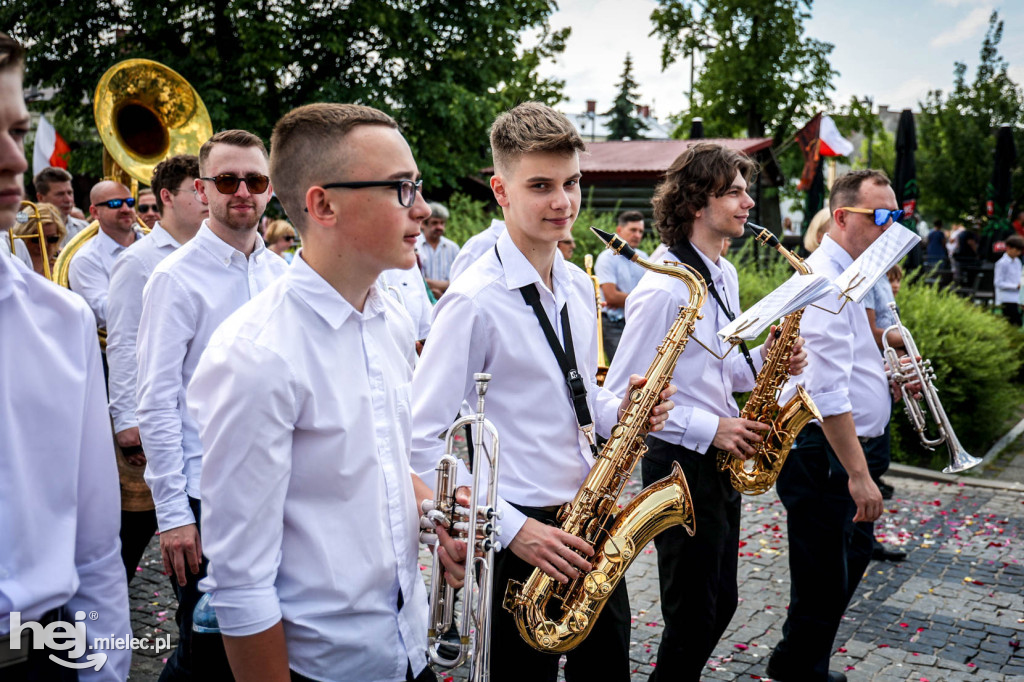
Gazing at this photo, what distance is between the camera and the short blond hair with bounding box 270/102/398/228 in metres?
2.13

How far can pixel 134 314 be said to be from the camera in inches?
159

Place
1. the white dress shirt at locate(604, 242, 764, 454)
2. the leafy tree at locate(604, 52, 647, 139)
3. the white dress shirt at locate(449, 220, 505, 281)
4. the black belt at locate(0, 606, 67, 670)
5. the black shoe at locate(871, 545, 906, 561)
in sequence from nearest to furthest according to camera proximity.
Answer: the black belt at locate(0, 606, 67, 670)
the white dress shirt at locate(604, 242, 764, 454)
the black shoe at locate(871, 545, 906, 561)
the white dress shirt at locate(449, 220, 505, 281)
the leafy tree at locate(604, 52, 647, 139)

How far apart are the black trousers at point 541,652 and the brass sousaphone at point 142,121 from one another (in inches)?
173

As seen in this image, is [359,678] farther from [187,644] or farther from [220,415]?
[187,644]

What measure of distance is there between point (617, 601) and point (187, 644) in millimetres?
1651

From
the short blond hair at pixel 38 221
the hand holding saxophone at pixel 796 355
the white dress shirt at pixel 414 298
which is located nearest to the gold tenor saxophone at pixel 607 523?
the hand holding saxophone at pixel 796 355

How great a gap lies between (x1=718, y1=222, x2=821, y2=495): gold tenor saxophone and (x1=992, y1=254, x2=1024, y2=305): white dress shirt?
13918 millimetres

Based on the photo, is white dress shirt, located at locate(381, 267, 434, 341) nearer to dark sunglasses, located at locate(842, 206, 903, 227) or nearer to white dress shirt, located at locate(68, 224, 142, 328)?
white dress shirt, located at locate(68, 224, 142, 328)

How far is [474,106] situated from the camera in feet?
63.9

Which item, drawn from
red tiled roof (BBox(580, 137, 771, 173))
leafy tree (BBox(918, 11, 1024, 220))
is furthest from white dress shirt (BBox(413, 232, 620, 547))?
leafy tree (BBox(918, 11, 1024, 220))

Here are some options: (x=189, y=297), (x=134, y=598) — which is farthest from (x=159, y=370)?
(x=134, y=598)

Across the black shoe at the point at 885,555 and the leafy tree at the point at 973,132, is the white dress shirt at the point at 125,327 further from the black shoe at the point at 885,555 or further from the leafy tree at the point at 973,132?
the leafy tree at the point at 973,132

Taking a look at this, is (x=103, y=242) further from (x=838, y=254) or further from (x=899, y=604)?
(x=899, y=604)

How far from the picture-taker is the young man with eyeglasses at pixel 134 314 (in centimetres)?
400
